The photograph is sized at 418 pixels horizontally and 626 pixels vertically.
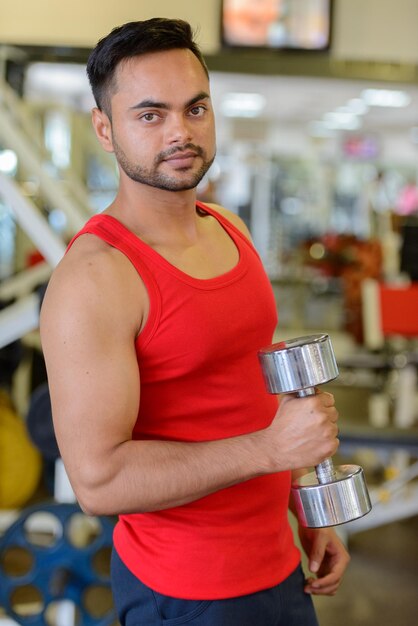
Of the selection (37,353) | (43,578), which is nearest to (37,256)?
(37,353)

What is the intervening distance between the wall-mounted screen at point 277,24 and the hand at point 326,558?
440cm

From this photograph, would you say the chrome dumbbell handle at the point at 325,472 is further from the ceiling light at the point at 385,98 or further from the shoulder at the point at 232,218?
the ceiling light at the point at 385,98

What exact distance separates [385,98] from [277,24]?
6.37 feet

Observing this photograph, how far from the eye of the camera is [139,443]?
1.06m

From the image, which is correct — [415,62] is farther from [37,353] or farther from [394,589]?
[394,589]

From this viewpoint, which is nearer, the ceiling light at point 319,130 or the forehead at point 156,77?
the forehead at point 156,77

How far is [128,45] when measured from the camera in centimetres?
113

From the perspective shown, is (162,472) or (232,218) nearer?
(162,472)

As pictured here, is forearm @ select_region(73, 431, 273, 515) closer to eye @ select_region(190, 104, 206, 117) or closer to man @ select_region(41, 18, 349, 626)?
man @ select_region(41, 18, 349, 626)

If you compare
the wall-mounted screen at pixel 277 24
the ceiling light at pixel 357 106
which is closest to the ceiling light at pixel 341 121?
the ceiling light at pixel 357 106

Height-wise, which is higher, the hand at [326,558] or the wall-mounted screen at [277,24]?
the wall-mounted screen at [277,24]

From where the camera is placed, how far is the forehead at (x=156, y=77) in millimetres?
1117

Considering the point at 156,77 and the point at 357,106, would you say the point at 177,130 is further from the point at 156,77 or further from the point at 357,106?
the point at 357,106

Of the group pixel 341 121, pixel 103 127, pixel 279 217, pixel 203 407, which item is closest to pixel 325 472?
pixel 203 407
